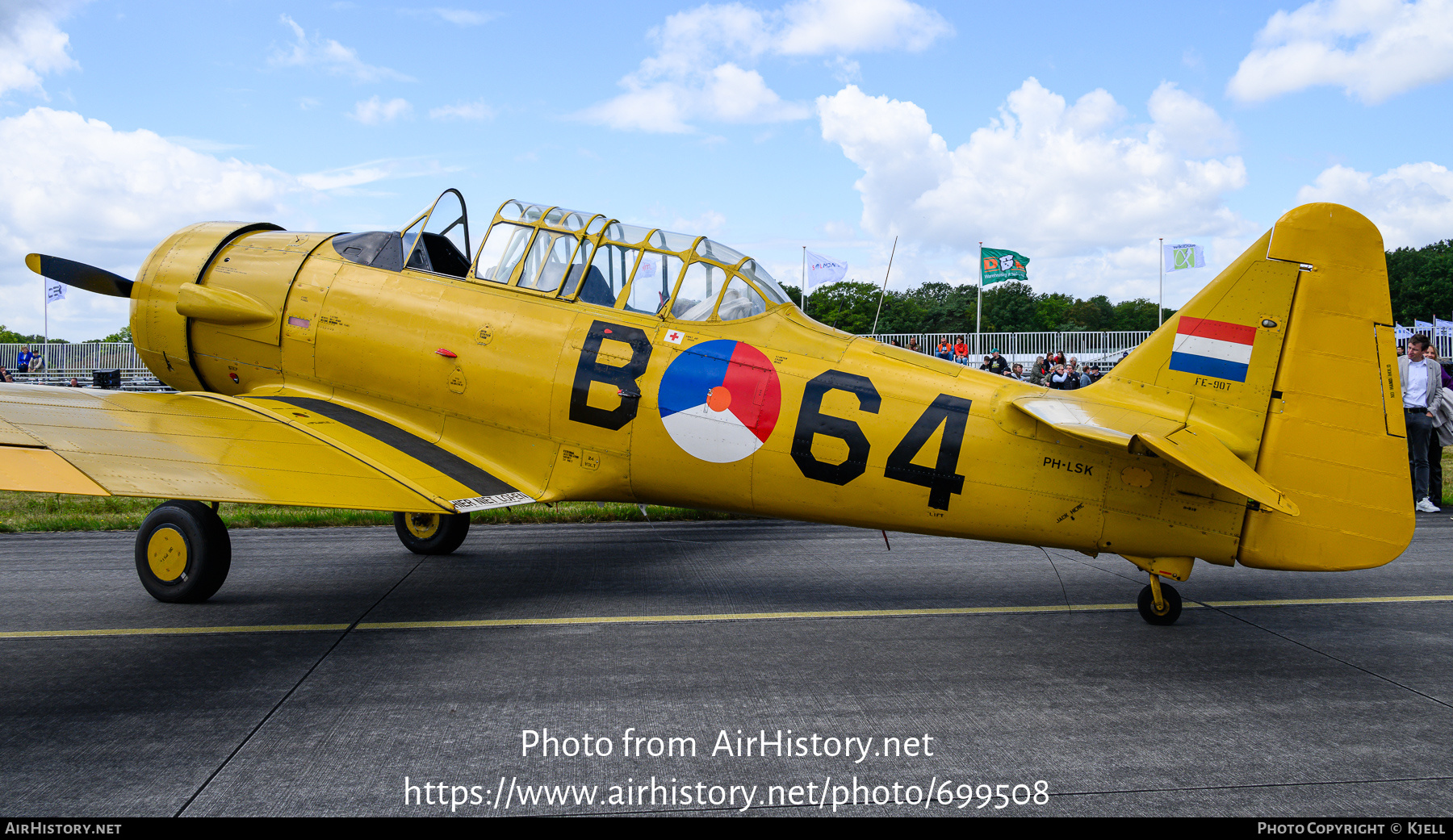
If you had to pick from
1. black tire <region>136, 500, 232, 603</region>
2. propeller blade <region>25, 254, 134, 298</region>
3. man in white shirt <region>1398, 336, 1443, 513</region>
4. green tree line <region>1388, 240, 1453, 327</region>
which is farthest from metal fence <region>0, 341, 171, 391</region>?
green tree line <region>1388, 240, 1453, 327</region>

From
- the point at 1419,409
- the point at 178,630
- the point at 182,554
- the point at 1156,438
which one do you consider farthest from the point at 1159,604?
the point at 1419,409

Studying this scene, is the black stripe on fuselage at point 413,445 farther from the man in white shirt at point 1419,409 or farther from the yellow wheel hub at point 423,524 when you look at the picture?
the man in white shirt at point 1419,409

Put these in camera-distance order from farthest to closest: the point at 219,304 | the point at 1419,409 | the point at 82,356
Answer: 1. the point at 82,356
2. the point at 1419,409
3. the point at 219,304

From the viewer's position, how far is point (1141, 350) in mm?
5445

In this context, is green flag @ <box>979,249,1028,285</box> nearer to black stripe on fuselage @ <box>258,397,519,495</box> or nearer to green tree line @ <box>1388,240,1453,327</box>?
black stripe on fuselage @ <box>258,397,519,495</box>

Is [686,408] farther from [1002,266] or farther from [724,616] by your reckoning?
[1002,266]

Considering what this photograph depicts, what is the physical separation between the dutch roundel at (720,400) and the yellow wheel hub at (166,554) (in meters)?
3.52

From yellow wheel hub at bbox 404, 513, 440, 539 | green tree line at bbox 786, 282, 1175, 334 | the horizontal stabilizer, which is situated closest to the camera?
the horizontal stabilizer

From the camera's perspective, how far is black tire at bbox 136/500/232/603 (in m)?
5.77

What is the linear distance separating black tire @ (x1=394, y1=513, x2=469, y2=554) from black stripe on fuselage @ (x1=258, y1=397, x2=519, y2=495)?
1465 mm

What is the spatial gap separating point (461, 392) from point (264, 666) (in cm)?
247

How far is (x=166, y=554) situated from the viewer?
19.1 ft

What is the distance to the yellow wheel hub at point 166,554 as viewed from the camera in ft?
19.1

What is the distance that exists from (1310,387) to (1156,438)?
1.20m
